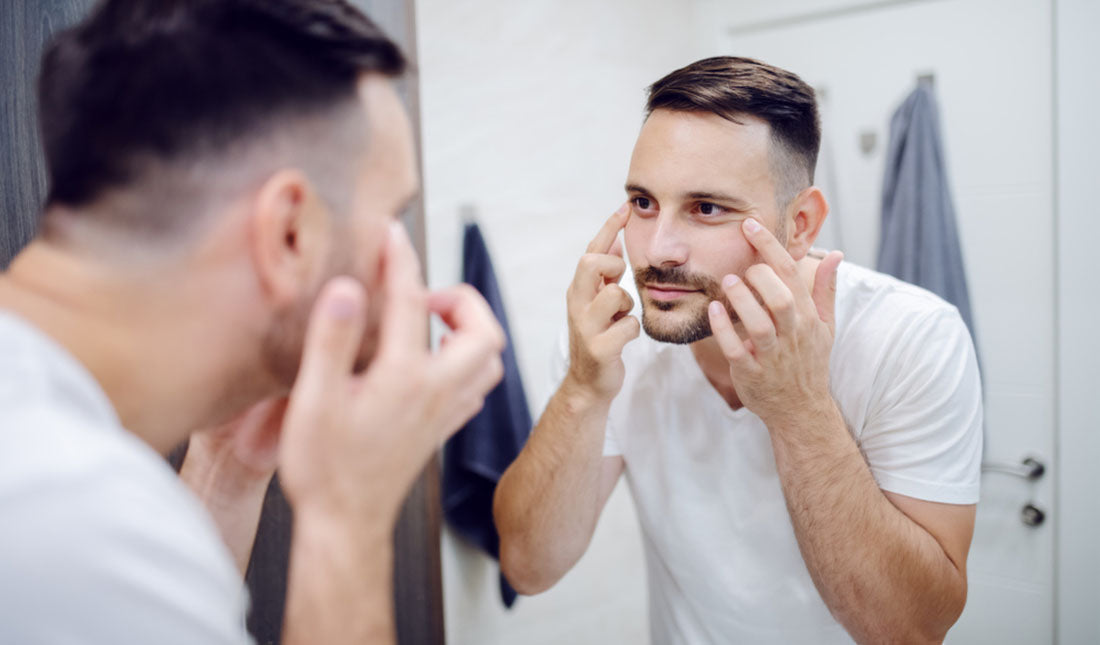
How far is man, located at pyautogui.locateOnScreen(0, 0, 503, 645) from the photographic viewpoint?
19.6 inches

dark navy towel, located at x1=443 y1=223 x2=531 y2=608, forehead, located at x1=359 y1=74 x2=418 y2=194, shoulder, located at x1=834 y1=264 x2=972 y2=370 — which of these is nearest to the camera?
forehead, located at x1=359 y1=74 x2=418 y2=194

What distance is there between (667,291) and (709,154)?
0.21 m

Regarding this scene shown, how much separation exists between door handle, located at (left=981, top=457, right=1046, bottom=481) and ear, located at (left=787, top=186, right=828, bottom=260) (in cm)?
104

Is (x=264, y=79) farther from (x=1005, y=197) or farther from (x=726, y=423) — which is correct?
(x=1005, y=197)

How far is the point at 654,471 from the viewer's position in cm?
125

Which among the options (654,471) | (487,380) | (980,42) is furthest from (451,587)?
(980,42)

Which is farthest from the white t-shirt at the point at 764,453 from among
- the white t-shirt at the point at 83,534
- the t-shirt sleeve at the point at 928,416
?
the white t-shirt at the point at 83,534

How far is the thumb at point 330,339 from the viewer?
53 cm

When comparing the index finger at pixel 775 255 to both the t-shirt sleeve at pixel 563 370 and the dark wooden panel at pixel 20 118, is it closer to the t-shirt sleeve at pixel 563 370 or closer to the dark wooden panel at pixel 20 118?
the t-shirt sleeve at pixel 563 370

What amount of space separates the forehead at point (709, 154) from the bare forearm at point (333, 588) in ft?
2.40

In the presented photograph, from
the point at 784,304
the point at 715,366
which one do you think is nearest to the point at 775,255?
the point at 784,304

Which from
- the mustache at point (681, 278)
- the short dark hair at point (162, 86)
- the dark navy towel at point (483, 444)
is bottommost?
the dark navy towel at point (483, 444)

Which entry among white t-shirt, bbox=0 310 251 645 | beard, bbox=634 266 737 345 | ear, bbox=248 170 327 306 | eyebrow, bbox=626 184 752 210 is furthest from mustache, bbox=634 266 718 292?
white t-shirt, bbox=0 310 251 645

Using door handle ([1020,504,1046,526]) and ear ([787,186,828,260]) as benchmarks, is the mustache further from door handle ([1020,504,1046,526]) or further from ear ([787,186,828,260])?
door handle ([1020,504,1046,526])
